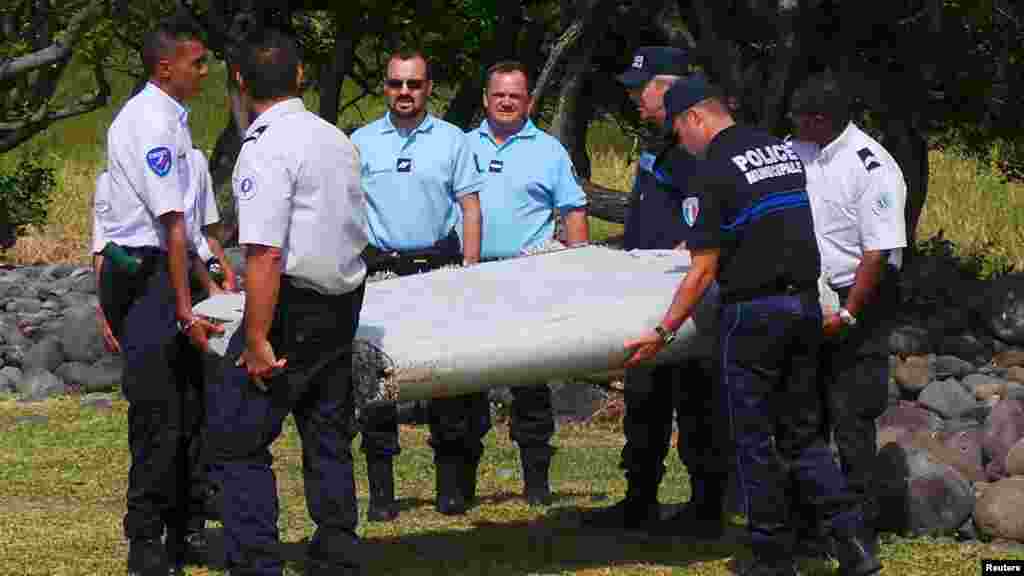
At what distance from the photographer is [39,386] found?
44.7ft

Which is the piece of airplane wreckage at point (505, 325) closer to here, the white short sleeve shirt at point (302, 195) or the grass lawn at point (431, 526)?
the white short sleeve shirt at point (302, 195)

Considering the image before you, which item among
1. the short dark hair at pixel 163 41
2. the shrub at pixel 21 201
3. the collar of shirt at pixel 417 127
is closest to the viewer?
the short dark hair at pixel 163 41

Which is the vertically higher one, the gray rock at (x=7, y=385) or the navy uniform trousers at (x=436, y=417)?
the navy uniform trousers at (x=436, y=417)

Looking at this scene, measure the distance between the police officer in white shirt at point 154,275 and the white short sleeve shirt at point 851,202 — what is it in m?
2.27

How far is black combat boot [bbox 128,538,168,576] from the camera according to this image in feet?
22.5

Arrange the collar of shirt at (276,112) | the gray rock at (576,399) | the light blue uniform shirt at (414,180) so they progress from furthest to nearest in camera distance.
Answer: the gray rock at (576,399), the light blue uniform shirt at (414,180), the collar of shirt at (276,112)

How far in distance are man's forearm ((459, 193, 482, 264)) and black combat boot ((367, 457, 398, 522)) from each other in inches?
39.0

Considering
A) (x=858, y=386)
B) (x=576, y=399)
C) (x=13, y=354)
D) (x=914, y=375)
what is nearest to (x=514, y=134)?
(x=858, y=386)

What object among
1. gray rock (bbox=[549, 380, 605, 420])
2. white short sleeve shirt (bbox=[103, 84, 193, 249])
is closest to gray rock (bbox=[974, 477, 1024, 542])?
white short sleeve shirt (bbox=[103, 84, 193, 249])

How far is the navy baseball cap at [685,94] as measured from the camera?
22.4 ft

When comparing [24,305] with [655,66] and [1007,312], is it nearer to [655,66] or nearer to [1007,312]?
[1007,312]

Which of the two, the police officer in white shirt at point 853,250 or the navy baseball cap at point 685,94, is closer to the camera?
the navy baseball cap at point 685,94

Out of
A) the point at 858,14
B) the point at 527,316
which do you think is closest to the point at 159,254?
the point at 527,316

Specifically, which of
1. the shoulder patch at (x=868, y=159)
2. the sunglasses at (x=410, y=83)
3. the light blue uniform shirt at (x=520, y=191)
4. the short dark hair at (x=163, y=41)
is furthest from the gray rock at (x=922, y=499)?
the short dark hair at (x=163, y=41)
